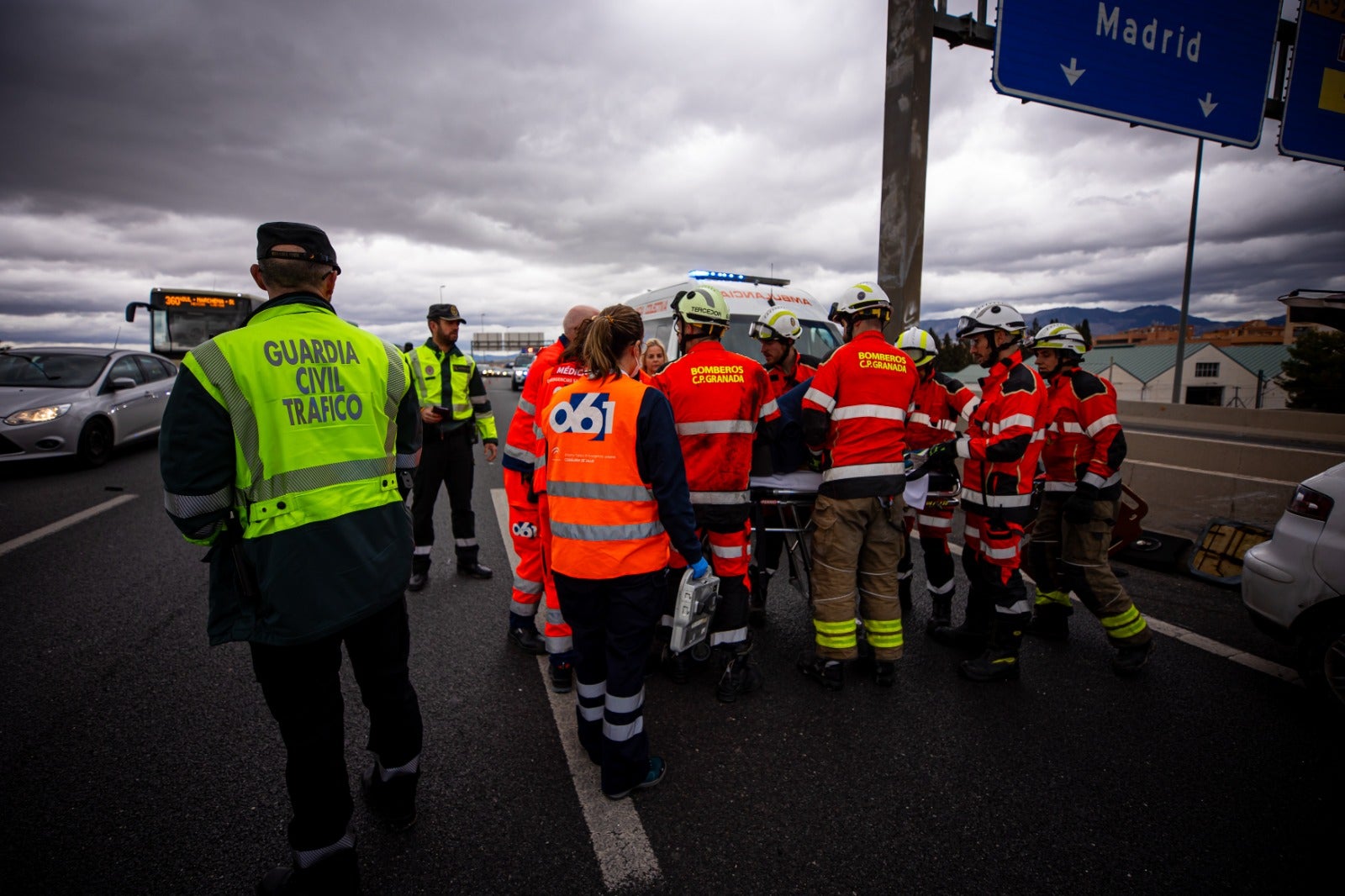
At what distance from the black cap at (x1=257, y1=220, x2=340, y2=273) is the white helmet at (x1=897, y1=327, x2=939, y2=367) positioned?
11.9 feet

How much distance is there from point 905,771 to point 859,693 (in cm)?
69

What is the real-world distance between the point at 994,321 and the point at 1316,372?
221 ft

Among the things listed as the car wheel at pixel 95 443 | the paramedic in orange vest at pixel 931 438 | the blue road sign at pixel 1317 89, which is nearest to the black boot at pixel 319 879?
the paramedic in orange vest at pixel 931 438

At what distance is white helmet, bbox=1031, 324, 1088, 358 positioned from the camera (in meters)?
4.07

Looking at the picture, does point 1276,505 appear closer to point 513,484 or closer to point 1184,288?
point 513,484

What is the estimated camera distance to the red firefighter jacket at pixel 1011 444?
347 centimetres

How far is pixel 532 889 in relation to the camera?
2.06 m

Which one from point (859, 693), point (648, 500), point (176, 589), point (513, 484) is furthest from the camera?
point (176, 589)

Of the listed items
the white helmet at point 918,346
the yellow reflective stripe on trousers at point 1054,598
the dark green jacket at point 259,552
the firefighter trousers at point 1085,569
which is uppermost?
the white helmet at point 918,346

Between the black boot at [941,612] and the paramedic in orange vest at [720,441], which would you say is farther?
the black boot at [941,612]

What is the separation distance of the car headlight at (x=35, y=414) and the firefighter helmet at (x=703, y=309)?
32.0ft

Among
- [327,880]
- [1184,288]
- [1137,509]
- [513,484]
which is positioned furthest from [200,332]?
[1184,288]

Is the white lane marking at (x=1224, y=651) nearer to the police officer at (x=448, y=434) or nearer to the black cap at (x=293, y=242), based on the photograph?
the police officer at (x=448, y=434)

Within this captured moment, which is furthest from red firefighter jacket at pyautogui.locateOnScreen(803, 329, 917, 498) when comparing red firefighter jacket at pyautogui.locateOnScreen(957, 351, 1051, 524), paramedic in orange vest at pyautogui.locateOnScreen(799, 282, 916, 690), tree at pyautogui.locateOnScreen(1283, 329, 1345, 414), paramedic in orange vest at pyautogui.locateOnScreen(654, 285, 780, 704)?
tree at pyautogui.locateOnScreen(1283, 329, 1345, 414)
